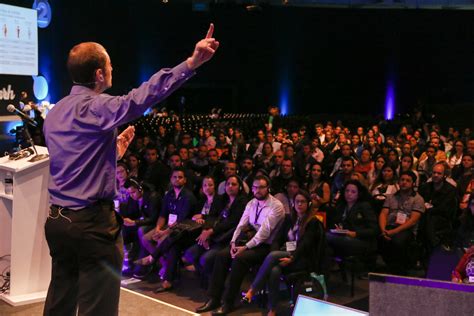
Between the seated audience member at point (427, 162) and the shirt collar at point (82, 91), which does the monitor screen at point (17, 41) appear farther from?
the shirt collar at point (82, 91)

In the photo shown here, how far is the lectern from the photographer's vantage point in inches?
131

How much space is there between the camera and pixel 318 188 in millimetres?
5969

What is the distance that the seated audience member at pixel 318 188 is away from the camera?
219 inches

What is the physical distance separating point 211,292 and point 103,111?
314 centimetres

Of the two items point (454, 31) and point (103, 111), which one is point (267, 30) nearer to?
point (454, 31)

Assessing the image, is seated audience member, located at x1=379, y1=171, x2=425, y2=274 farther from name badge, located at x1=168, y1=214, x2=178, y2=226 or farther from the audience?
name badge, located at x1=168, y1=214, x2=178, y2=226

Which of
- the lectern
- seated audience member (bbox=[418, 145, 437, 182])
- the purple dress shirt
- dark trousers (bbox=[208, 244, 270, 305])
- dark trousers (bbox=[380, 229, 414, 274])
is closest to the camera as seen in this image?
the purple dress shirt

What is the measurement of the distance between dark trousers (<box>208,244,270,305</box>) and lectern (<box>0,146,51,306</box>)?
1.47 m

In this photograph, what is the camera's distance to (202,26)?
18.3 metres

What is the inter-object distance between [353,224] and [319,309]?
2904 mm

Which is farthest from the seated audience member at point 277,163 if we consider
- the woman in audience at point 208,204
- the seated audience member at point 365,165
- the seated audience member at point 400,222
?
the seated audience member at point 400,222

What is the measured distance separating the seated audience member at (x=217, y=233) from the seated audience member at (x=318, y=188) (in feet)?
2.70

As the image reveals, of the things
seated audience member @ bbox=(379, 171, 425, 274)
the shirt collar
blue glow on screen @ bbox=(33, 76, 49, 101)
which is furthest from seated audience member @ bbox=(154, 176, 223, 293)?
blue glow on screen @ bbox=(33, 76, 49, 101)

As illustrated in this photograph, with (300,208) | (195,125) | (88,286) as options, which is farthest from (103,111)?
(195,125)
